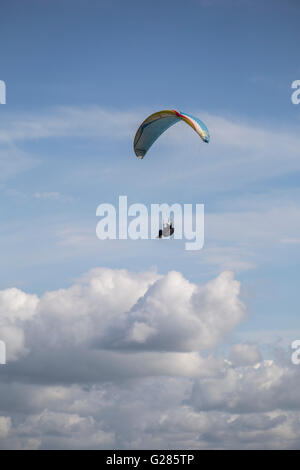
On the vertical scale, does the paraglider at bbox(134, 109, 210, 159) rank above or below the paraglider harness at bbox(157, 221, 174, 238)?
above

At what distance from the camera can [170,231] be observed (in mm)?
77812

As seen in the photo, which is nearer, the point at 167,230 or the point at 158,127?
the point at 167,230

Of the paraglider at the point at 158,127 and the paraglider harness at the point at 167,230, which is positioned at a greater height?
the paraglider at the point at 158,127

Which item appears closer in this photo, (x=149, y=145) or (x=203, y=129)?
(x=203, y=129)

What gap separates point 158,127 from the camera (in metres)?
87.4

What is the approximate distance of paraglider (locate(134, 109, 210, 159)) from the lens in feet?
254

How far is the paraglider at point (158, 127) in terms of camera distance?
77.5 meters

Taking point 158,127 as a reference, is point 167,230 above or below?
below

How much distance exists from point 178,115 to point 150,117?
211 inches
